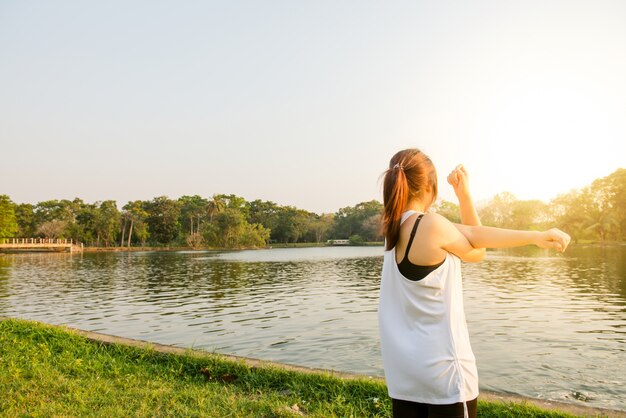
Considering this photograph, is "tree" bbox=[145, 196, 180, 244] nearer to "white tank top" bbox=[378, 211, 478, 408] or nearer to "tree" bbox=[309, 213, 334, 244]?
"tree" bbox=[309, 213, 334, 244]

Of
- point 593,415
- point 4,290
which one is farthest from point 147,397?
point 4,290

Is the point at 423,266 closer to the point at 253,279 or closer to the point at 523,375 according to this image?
the point at 523,375

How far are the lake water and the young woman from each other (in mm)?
5088

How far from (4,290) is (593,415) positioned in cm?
2122

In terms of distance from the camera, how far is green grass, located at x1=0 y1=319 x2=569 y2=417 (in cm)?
390

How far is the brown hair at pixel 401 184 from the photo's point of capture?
6.07 feet

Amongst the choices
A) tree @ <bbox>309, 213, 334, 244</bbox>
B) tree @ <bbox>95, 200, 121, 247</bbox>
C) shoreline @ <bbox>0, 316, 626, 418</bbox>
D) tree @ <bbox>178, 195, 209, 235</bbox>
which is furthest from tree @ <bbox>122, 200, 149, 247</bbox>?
shoreline @ <bbox>0, 316, 626, 418</bbox>

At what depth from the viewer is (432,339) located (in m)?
1.75

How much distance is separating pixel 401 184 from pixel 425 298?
17.6 inches

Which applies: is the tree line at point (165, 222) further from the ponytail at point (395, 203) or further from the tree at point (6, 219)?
the ponytail at point (395, 203)

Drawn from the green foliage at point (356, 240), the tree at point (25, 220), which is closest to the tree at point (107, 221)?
the tree at point (25, 220)

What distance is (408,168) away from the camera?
188 cm

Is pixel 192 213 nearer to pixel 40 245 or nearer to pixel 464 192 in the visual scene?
pixel 40 245

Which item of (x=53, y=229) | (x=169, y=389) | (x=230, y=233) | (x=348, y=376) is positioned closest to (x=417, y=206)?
(x=348, y=376)
